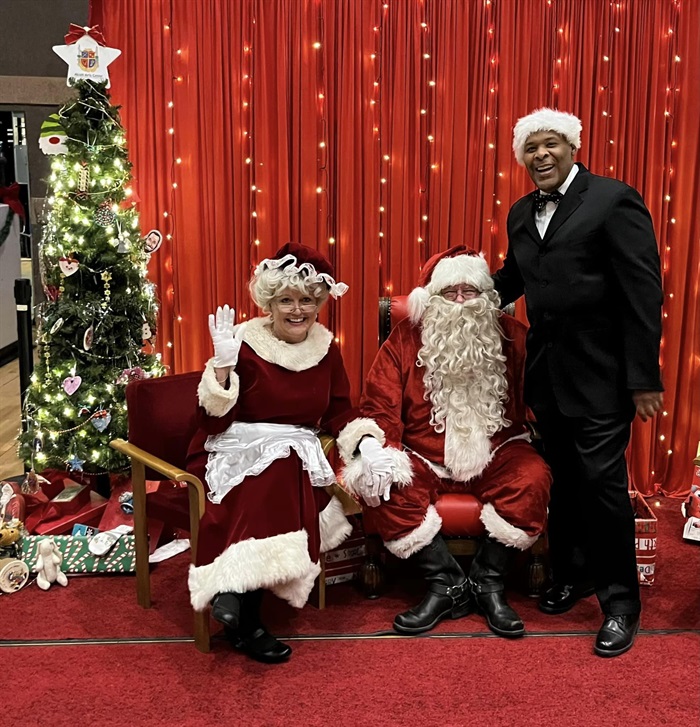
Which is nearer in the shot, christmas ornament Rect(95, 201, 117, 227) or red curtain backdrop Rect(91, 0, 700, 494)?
christmas ornament Rect(95, 201, 117, 227)

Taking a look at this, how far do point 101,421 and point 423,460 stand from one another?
1.41 metres

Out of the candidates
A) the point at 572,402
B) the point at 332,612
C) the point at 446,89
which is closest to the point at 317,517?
the point at 332,612

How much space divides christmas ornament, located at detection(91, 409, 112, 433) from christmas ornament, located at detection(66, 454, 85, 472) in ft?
0.54

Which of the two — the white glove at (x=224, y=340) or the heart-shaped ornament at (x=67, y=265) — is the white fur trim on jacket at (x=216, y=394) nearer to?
the white glove at (x=224, y=340)

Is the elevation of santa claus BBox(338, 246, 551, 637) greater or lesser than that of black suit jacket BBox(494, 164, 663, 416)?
lesser

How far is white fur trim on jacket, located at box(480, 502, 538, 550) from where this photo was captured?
288 centimetres

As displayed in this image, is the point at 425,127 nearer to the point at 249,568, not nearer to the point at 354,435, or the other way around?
the point at 354,435

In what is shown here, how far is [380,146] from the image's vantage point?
3.84m

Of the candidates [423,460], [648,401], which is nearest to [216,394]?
[423,460]

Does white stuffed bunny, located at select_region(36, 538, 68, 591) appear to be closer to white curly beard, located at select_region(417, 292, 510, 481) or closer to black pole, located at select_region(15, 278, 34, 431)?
black pole, located at select_region(15, 278, 34, 431)

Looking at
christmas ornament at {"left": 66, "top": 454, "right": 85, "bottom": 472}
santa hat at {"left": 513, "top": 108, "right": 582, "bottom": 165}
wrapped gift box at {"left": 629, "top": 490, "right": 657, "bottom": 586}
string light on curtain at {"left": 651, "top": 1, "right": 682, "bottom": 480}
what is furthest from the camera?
string light on curtain at {"left": 651, "top": 1, "right": 682, "bottom": 480}

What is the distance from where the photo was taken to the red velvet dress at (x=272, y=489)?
259 centimetres

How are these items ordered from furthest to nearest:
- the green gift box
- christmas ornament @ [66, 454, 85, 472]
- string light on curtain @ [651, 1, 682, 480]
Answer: string light on curtain @ [651, 1, 682, 480] → christmas ornament @ [66, 454, 85, 472] → the green gift box

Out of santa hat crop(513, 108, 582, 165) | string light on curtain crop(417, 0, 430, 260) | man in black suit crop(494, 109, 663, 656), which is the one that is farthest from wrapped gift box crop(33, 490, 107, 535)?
santa hat crop(513, 108, 582, 165)
